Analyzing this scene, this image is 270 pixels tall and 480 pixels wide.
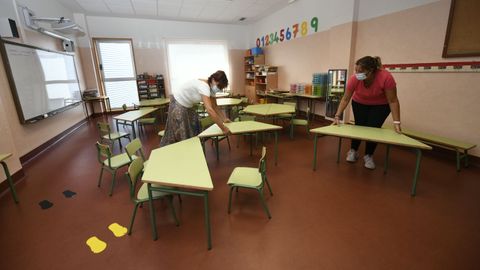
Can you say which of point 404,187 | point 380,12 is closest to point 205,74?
point 380,12

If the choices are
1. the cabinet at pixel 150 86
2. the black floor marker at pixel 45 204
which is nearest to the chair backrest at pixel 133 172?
the black floor marker at pixel 45 204

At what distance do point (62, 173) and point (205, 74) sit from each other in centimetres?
701

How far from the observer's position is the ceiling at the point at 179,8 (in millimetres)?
6441

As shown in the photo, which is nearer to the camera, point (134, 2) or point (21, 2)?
point (21, 2)

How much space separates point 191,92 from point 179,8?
5.53 m

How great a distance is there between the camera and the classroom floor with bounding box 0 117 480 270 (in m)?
1.83

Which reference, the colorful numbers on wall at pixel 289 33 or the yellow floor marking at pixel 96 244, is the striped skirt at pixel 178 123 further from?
the colorful numbers on wall at pixel 289 33

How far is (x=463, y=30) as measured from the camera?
3250 millimetres

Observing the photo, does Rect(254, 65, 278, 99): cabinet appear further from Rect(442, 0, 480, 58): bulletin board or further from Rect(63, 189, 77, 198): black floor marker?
Rect(63, 189, 77, 198): black floor marker

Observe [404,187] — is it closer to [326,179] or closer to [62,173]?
[326,179]

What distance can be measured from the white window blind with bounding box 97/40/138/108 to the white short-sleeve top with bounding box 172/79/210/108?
6.65m

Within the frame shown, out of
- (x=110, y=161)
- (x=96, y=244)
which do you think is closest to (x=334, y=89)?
(x=110, y=161)

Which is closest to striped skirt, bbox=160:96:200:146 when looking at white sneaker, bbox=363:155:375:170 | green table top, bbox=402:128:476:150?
white sneaker, bbox=363:155:375:170

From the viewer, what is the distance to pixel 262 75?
8750 mm
